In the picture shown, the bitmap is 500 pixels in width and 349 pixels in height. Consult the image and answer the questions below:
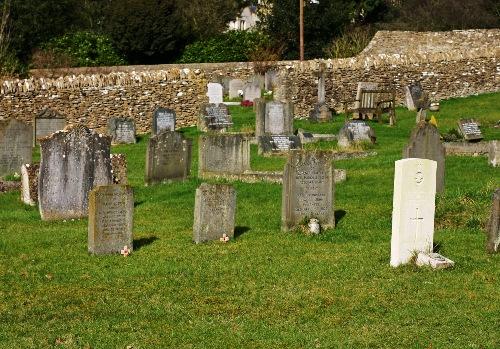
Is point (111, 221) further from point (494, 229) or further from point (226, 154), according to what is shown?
point (226, 154)

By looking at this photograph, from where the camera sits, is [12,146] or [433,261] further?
[12,146]

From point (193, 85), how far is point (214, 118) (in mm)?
4218

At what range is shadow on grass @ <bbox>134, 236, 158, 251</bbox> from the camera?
1535 centimetres

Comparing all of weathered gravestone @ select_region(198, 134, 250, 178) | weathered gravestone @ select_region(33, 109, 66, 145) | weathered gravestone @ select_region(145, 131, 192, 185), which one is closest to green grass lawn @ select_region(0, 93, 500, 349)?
weathered gravestone @ select_region(145, 131, 192, 185)

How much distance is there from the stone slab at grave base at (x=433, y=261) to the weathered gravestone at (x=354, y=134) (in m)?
13.0

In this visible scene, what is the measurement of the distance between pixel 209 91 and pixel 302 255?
74.5ft

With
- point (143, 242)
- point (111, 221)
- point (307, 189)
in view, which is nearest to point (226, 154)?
point (307, 189)

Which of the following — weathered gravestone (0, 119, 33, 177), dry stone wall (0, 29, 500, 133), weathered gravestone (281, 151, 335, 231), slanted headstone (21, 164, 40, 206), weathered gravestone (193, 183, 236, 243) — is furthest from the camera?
dry stone wall (0, 29, 500, 133)

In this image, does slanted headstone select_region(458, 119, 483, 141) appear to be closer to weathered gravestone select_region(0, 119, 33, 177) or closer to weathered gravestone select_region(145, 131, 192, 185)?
weathered gravestone select_region(145, 131, 192, 185)

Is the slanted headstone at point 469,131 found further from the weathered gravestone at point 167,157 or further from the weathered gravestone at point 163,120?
the weathered gravestone at point 163,120

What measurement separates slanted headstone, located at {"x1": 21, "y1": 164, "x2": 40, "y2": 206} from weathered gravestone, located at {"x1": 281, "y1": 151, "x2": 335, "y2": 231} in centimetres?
540

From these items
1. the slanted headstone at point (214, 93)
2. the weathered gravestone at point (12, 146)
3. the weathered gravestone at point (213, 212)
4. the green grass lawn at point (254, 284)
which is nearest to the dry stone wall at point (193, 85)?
the slanted headstone at point (214, 93)

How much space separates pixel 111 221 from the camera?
14.7 metres

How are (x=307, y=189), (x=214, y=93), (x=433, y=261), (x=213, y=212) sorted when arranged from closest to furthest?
(x=433, y=261), (x=213, y=212), (x=307, y=189), (x=214, y=93)
